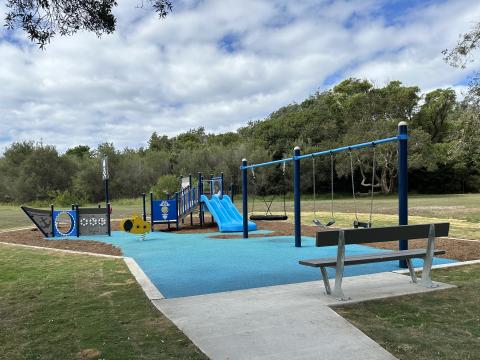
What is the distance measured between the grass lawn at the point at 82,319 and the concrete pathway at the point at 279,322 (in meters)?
0.24

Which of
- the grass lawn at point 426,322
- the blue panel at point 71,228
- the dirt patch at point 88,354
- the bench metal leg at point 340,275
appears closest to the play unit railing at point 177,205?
the blue panel at point 71,228

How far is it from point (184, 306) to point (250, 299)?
0.75 metres

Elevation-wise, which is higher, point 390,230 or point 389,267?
point 390,230

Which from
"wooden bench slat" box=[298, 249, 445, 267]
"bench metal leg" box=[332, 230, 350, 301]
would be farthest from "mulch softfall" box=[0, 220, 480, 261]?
"bench metal leg" box=[332, 230, 350, 301]

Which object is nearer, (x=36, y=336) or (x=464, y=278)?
(x=36, y=336)

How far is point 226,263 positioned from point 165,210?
891cm

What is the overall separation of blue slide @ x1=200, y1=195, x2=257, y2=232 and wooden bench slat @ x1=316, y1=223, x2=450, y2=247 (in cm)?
966

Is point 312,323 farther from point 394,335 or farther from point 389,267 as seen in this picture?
point 389,267

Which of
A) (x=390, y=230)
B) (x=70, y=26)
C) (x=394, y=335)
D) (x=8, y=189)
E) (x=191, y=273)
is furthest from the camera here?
(x=8, y=189)

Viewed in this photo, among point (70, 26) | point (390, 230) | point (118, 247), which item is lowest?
point (118, 247)

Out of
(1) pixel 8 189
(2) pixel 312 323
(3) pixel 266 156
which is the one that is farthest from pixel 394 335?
(1) pixel 8 189

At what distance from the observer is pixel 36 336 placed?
4.01 meters

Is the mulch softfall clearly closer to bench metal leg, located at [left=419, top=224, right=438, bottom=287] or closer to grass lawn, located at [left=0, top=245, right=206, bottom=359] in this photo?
bench metal leg, located at [left=419, top=224, right=438, bottom=287]

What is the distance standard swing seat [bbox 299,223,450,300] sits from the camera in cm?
511
